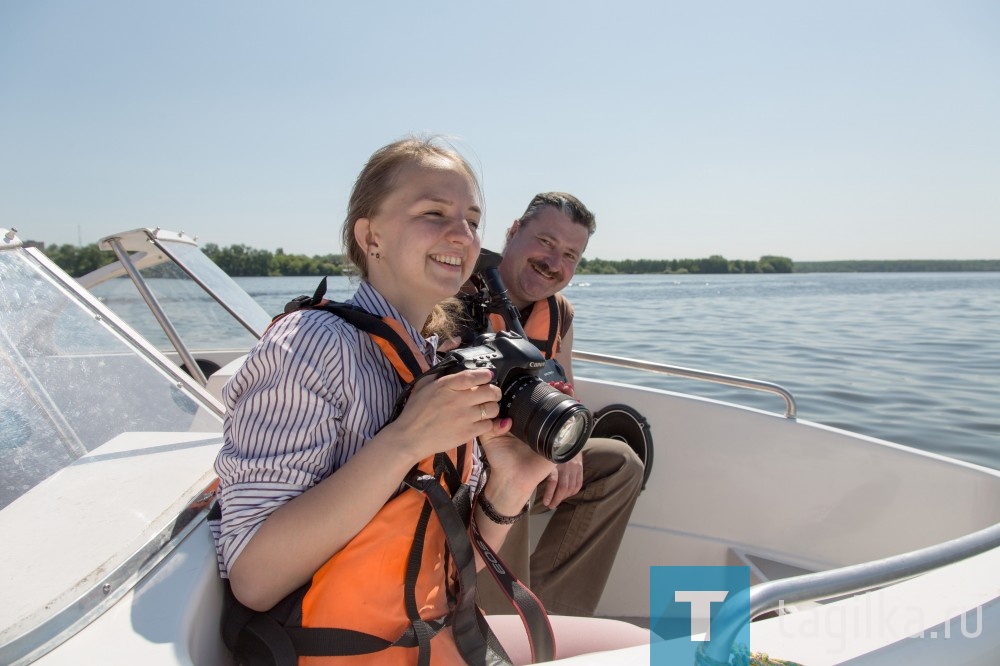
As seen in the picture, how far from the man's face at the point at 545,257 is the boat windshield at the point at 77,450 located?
126 centimetres

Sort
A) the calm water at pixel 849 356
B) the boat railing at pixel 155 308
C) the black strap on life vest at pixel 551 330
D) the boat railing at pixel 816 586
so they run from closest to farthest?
the boat railing at pixel 816 586, the black strap on life vest at pixel 551 330, the boat railing at pixel 155 308, the calm water at pixel 849 356

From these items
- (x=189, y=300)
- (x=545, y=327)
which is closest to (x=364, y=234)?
(x=545, y=327)

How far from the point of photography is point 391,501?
107cm

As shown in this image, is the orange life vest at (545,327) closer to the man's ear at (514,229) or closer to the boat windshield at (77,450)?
the man's ear at (514,229)

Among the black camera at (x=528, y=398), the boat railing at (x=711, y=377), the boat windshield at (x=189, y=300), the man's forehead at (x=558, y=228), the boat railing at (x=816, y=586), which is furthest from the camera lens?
the boat windshield at (x=189, y=300)

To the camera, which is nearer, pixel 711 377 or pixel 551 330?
pixel 551 330

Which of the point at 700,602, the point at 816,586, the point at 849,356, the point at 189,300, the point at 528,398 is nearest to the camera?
the point at 816,586

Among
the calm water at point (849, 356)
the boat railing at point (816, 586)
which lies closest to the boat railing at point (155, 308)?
the calm water at point (849, 356)

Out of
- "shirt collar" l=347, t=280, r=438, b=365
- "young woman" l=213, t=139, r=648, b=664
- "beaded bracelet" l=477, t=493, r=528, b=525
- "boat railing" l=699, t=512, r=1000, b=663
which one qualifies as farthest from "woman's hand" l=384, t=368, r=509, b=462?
"boat railing" l=699, t=512, r=1000, b=663

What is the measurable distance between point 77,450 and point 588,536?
1625 millimetres

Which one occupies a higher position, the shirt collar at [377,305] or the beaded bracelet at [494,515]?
the shirt collar at [377,305]

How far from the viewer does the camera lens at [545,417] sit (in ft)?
3.53

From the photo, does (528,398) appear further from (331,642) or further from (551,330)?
(551,330)

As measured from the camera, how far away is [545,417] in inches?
42.3
